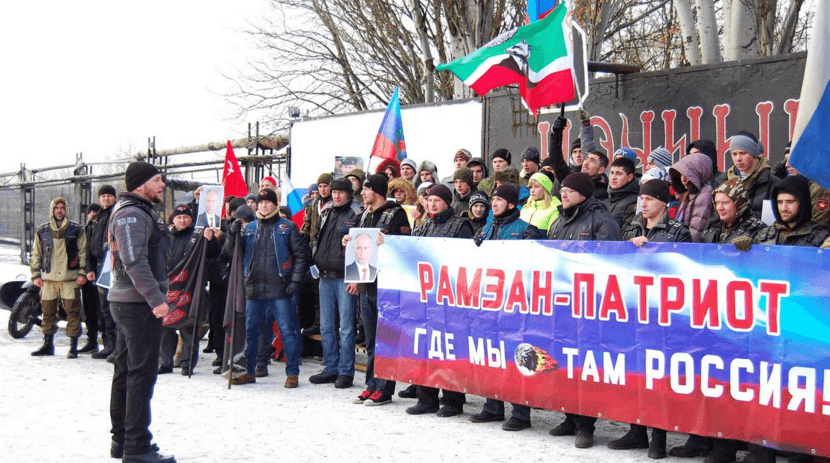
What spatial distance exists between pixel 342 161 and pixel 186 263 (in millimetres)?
5552

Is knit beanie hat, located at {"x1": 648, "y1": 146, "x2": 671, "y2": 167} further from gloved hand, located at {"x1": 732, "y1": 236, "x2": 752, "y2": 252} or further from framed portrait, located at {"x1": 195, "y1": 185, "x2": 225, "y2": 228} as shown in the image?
framed portrait, located at {"x1": 195, "y1": 185, "x2": 225, "y2": 228}

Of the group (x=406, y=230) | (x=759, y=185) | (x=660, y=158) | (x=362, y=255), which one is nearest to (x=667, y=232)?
(x=759, y=185)

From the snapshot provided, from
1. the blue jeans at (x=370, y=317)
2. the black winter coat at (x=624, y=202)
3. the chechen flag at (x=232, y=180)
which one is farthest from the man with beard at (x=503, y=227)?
the chechen flag at (x=232, y=180)

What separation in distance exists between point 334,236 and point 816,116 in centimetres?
481

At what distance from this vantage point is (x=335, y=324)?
29.6 feet

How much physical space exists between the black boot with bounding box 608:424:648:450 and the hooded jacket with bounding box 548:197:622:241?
141 cm

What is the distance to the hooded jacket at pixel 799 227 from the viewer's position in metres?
5.59

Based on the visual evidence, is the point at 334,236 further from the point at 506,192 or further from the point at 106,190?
the point at 106,190

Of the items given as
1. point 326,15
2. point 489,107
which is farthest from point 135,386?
point 326,15

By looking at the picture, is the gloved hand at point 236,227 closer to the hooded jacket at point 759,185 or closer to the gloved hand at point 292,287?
the gloved hand at point 292,287

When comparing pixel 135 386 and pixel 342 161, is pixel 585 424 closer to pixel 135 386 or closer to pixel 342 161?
pixel 135 386

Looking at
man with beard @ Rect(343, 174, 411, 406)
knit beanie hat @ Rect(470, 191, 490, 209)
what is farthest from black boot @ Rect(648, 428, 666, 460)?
man with beard @ Rect(343, 174, 411, 406)

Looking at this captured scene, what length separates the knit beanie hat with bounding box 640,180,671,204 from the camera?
634 centimetres

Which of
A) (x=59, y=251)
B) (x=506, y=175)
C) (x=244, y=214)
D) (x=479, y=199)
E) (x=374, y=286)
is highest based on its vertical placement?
(x=506, y=175)
